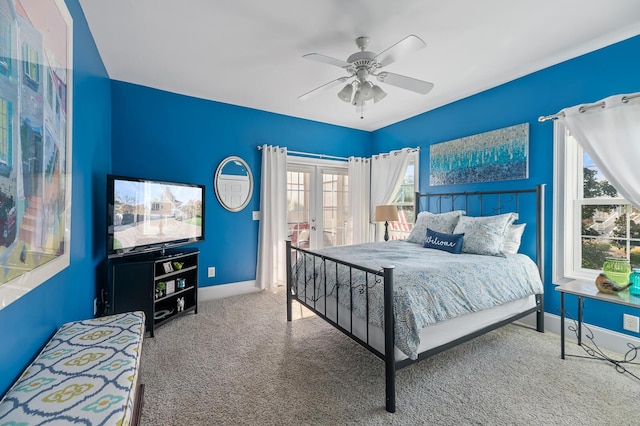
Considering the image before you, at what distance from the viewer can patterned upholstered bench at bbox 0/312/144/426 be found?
34.2 inches

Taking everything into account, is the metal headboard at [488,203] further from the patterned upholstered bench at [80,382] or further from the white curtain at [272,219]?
the patterned upholstered bench at [80,382]

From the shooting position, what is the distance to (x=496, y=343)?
252cm

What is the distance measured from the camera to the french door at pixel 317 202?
4.53 m

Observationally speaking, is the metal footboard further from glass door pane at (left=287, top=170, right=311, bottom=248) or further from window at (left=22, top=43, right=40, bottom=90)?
window at (left=22, top=43, right=40, bottom=90)

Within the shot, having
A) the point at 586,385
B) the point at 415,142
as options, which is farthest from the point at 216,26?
the point at 586,385

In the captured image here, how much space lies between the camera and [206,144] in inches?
146

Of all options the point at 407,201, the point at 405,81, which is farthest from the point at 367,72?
the point at 407,201

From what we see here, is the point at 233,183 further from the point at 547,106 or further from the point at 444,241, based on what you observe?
the point at 547,106

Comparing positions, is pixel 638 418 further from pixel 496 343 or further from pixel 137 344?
pixel 137 344

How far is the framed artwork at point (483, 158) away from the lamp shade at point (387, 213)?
2.11 ft

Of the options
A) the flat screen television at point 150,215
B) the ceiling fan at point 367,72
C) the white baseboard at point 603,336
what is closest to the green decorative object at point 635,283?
the white baseboard at point 603,336

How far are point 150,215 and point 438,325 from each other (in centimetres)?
275

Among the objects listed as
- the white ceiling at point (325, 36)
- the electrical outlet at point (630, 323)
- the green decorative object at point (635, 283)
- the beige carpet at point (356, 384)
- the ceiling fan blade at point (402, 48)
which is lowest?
the beige carpet at point (356, 384)

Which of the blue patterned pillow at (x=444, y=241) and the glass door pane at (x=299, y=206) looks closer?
the blue patterned pillow at (x=444, y=241)
